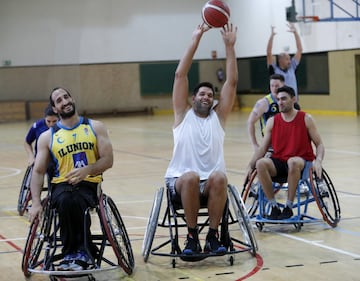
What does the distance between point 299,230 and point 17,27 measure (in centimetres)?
1964

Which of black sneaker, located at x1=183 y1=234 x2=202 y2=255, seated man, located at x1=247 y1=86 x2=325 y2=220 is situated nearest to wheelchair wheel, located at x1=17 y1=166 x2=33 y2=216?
seated man, located at x1=247 y1=86 x2=325 y2=220

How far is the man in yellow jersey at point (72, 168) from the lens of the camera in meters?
4.75

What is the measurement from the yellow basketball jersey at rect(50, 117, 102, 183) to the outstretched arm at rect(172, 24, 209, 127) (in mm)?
714

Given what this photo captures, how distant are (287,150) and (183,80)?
1.33 metres

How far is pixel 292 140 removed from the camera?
6.34 meters

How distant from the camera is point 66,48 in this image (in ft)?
81.1

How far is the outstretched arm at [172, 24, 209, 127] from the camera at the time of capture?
5367 mm

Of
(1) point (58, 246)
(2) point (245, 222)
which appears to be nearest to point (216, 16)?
(2) point (245, 222)

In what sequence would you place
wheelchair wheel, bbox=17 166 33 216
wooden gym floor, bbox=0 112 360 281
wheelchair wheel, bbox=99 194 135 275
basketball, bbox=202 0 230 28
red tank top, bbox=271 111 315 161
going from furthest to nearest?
1. wheelchair wheel, bbox=17 166 33 216
2. red tank top, bbox=271 111 315 161
3. basketball, bbox=202 0 230 28
4. wooden gym floor, bbox=0 112 360 281
5. wheelchair wheel, bbox=99 194 135 275

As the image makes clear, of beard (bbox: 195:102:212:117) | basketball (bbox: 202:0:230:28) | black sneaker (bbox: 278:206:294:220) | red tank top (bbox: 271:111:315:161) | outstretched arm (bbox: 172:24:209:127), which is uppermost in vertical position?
basketball (bbox: 202:0:230:28)

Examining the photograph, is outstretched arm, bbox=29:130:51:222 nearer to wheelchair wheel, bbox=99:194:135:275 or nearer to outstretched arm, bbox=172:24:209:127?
wheelchair wheel, bbox=99:194:135:275

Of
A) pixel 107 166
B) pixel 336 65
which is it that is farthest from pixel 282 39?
pixel 107 166

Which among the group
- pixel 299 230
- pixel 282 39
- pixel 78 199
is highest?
pixel 282 39

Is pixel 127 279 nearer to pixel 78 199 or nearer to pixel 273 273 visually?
pixel 78 199
